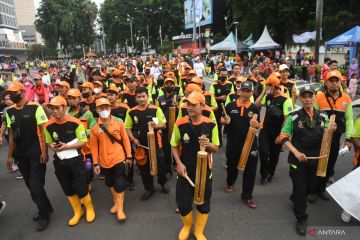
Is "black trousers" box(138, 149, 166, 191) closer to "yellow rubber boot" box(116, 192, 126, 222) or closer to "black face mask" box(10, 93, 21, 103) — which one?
"yellow rubber boot" box(116, 192, 126, 222)

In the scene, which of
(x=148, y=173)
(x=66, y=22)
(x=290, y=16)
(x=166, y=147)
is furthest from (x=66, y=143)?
(x=66, y=22)

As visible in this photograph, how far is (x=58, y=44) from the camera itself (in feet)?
244

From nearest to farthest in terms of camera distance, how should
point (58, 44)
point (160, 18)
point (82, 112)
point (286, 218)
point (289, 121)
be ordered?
point (289, 121) < point (286, 218) < point (82, 112) < point (160, 18) < point (58, 44)

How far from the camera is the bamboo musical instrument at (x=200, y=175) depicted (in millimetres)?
3529

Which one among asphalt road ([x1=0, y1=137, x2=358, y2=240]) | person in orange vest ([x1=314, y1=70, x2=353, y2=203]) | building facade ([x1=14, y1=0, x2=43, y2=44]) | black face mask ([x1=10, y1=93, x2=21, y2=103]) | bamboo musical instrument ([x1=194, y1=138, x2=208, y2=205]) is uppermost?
building facade ([x1=14, y1=0, x2=43, y2=44])

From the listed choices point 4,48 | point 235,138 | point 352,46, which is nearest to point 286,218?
point 235,138

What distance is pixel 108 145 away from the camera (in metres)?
4.58

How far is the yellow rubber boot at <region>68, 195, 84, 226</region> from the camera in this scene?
469 centimetres

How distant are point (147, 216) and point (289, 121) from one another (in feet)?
8.45

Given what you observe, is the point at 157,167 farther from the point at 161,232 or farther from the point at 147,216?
the point at 161,232

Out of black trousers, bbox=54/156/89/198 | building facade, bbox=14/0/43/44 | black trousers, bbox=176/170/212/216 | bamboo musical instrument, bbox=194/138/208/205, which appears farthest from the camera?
building facade, bbox=14/0/43/44

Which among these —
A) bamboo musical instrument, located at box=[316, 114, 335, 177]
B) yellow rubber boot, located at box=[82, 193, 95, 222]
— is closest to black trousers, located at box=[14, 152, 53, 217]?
yellow rubber boot, located at box=[82, 193, 95, 222]

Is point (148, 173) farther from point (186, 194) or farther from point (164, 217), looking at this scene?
point (186, 194)

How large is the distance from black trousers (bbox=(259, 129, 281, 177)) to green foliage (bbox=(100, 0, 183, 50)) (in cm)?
6239
